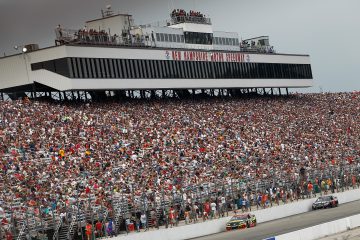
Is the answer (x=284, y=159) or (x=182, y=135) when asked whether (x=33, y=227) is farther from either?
(x=284, y=159)

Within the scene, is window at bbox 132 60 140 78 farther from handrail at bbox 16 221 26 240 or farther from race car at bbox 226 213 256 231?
handrail at bbox 16 221 26 240

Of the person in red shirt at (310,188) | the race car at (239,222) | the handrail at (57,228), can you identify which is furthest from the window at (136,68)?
the handrail at (57,228)

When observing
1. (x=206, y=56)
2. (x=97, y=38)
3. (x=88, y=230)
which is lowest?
(x=88, y=230)

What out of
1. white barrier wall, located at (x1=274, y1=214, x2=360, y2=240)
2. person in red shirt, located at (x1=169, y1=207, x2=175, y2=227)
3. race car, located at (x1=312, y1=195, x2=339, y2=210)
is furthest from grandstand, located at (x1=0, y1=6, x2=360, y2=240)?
white barrier wall, located at (x1=274, y1=214, x2=360, y2=240)

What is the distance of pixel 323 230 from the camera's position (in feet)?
165

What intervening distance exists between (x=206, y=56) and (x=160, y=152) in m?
28.0

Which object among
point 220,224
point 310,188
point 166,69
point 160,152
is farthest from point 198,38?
point 220,224

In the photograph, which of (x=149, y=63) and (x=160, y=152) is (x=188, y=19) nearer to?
(x=149, y=63)

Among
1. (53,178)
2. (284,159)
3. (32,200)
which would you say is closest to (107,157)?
(53,178)

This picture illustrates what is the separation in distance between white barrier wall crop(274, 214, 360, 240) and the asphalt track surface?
353 centimetres

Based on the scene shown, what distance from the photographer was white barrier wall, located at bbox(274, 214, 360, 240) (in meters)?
46.4

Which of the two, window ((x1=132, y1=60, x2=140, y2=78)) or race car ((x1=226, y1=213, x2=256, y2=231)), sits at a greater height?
window ((x1=132, y1=60, x2=140, y2=78))

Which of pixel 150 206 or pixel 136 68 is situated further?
pixel 136 68

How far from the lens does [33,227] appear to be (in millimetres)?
51406
